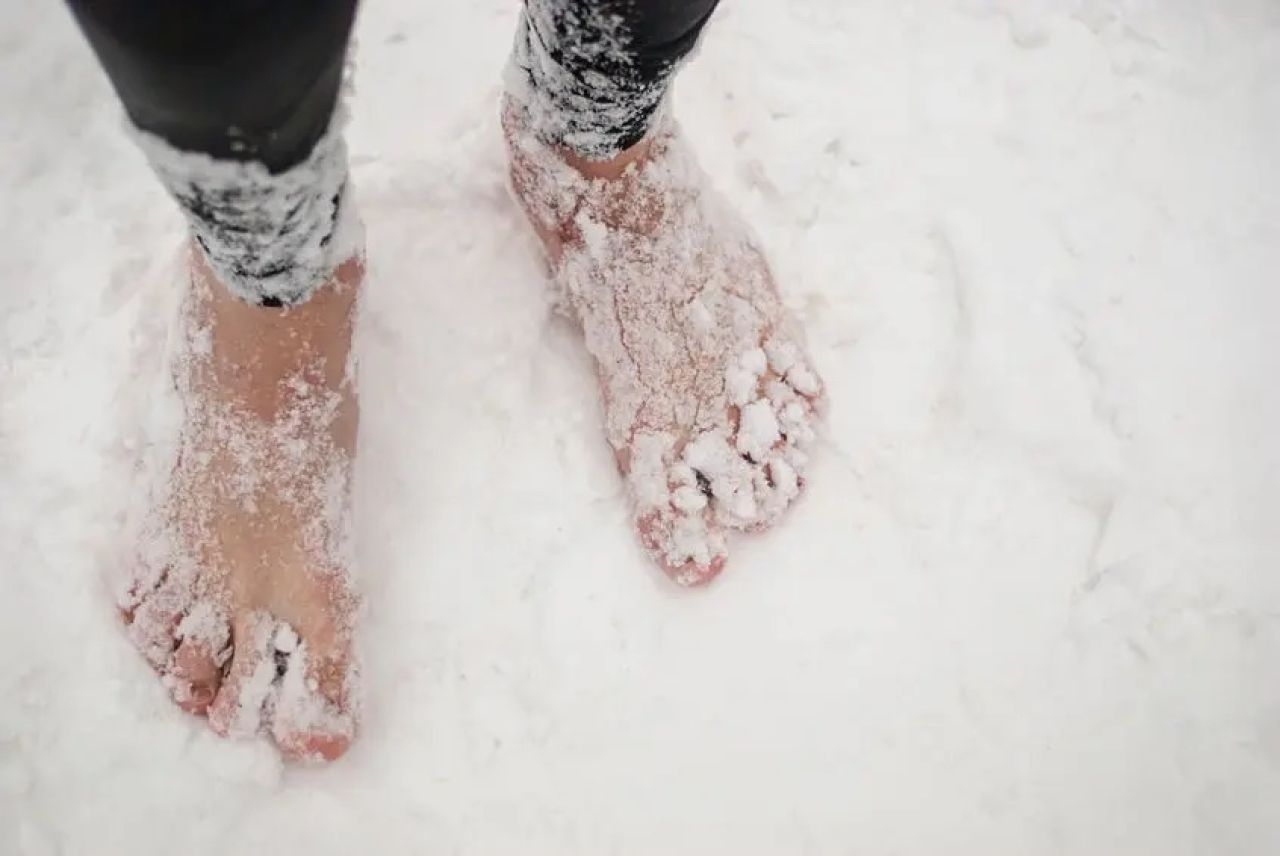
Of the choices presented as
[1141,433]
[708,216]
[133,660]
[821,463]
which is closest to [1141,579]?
[1141,433]

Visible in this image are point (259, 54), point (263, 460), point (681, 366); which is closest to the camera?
point (259, 54)

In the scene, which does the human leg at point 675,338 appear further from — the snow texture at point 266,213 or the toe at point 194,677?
the toe at point 194,677

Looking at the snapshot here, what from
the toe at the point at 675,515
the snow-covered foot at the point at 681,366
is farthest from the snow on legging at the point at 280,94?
the toe at the point at 675,515

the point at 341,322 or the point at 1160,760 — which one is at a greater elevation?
the point at 341,322

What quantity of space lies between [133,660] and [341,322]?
29cm

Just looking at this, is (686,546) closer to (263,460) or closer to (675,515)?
(675,515)

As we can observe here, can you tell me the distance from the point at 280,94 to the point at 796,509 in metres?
0.51

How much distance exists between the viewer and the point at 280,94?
37 cm

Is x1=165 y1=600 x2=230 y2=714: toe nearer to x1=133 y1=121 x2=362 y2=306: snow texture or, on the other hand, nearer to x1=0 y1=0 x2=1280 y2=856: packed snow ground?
x1=0 y1=0 x2=1280 y2=856: packed snow ground

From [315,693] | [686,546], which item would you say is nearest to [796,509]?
[686,546]

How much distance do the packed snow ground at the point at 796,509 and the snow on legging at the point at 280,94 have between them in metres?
0.27

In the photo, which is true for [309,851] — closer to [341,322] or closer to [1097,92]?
[341,322]

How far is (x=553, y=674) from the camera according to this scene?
0.71 meters

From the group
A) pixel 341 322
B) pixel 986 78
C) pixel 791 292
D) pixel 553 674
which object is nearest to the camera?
pixel 341 322
